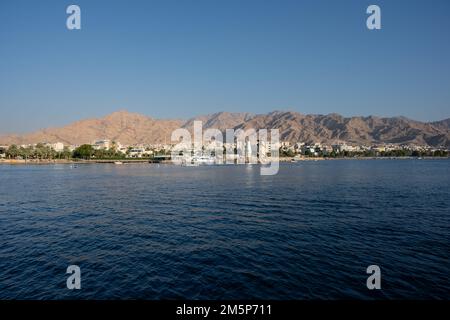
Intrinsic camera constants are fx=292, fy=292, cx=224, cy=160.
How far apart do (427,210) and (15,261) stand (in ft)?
137

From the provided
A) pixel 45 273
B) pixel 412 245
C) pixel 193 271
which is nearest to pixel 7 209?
pixel 45 273

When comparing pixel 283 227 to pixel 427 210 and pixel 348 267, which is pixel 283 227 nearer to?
pixel 348 267

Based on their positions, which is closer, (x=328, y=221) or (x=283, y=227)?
(x=283, y=227)

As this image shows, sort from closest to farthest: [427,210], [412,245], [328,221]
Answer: [412,245] → [328,221] → [427,210]

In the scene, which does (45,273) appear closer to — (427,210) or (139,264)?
(139,264)

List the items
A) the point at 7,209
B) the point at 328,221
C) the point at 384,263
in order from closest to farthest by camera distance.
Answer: the point at 384,263, the point at 328,221, the point at 7,209

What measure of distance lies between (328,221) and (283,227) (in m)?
5.40

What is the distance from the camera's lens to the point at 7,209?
37.7 m

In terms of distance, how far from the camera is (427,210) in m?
35.4
